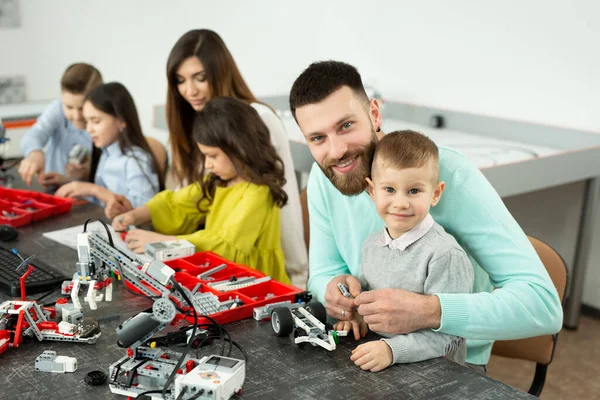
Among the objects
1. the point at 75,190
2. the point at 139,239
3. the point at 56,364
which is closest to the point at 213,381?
the point at 56,364

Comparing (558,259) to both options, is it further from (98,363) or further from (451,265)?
(98,363)

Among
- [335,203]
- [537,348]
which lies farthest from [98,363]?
[537,348]

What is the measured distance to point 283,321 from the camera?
1584 millimetres

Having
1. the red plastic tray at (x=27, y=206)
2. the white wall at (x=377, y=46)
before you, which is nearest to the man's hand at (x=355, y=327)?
the red plastic tray at (x=27, y=206)

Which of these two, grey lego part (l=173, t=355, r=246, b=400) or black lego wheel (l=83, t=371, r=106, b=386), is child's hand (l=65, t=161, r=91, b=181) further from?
grey lego part (l=173, t=355, r=246, b=400)

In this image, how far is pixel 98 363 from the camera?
58.6 inches

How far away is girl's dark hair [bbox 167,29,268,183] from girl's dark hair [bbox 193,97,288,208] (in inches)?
11.3

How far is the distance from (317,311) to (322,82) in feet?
1.84

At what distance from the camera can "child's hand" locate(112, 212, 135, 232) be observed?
2.44 m

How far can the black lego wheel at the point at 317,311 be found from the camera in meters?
1.64

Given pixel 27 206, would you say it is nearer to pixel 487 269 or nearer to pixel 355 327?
pixel 355 327

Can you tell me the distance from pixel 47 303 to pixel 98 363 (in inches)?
15.3

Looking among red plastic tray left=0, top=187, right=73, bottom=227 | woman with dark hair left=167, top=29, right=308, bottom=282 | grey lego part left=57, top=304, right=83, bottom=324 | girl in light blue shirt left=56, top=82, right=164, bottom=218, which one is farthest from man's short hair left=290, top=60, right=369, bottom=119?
girl in light blue shirt left=56, top=82, right=164, bottom=218

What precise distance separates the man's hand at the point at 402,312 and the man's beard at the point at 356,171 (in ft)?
1.02
